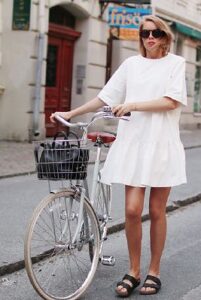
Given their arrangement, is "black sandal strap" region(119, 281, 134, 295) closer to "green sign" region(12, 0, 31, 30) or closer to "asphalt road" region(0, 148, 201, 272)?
"asphalt road" region(0, 148, 201, 272)

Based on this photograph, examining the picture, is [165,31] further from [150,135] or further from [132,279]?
[132,279]

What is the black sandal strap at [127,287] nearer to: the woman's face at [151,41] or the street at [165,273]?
the street at [165,273]

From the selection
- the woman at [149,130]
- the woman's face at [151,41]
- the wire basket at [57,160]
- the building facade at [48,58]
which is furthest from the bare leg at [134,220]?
the building facade at [48,58]

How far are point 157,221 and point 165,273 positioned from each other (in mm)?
791

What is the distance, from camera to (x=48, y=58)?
15734 mm

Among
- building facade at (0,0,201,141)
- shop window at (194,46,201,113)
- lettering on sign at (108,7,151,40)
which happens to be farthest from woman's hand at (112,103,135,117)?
shop window at (194,46,201,113)

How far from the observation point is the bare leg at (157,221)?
4.52 meters

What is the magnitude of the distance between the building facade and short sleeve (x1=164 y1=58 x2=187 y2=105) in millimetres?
8988

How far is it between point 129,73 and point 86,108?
408 millimetres

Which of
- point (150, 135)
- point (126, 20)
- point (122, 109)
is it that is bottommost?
point (150, 135)

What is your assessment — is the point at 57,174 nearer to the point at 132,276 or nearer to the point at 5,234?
the point at 132,276

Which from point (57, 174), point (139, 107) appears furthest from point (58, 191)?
point (139, 107)

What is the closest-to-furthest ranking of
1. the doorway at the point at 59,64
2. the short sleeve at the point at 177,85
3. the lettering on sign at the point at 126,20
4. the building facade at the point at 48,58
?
the short sleeve at the point at 177,85, the building facade at the point at 48,58, the doorway at the point at 59,64, the lettering on sign at the point at 126,20

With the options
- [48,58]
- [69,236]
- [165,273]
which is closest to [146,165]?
[69,236]
